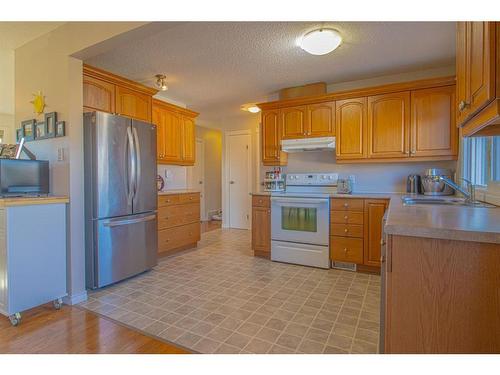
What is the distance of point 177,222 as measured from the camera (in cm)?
380

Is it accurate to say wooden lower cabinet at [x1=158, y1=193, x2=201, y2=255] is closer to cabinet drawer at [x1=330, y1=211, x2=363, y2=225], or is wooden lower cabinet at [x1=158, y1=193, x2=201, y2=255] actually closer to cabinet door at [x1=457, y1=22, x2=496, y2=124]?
cabinet drawer at [x1=330, y1=211, x2=363, y2=225]

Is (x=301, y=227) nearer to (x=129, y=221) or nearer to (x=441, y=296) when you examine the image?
(x=129, y=221)

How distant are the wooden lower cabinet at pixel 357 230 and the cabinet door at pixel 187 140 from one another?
94.8 inches

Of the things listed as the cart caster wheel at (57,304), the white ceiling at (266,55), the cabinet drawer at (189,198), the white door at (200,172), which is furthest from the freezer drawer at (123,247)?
the white door at (200,172)

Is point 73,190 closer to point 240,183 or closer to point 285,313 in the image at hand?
point 285,313

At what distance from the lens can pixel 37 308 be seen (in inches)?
88.4

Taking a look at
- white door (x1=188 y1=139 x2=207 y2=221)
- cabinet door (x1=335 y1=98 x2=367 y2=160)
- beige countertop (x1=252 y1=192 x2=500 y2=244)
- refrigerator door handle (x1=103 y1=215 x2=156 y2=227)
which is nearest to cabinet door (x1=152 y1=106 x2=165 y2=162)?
refrigerator door handle (x1=103 y1=215 x2=156 y2=227)

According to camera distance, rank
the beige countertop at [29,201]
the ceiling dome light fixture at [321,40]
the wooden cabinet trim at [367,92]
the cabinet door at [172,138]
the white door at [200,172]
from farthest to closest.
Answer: the white door at [200,172], the cabinet door at [172,138], the wooden cabinet trim at [367,92], the ceiling dome light fixture at [321,40], the beige countertop at [29,201]

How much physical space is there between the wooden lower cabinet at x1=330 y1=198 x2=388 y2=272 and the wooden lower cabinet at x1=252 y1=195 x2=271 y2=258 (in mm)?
829

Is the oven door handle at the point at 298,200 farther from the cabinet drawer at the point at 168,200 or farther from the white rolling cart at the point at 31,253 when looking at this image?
the white rolling cart at the point at 31,253

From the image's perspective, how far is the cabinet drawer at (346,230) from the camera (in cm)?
307

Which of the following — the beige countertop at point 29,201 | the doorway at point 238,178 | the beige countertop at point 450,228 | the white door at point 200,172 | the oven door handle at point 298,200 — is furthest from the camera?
the white door at point 200,172

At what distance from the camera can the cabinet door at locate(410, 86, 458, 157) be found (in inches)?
116
